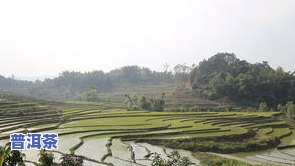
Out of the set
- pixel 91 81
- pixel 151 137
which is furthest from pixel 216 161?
pixel 91 81

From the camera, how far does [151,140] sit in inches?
1042

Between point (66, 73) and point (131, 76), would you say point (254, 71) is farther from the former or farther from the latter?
point (66, 73)

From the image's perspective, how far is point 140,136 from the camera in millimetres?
27516

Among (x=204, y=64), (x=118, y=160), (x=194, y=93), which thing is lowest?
(x=118, y=160)

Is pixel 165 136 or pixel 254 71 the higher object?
pixel 254 71

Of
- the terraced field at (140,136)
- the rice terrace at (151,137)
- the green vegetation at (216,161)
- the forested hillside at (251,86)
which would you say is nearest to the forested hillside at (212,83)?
the forested hillside at (251,86)

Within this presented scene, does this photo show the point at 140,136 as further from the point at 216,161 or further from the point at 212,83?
the point at 212,83

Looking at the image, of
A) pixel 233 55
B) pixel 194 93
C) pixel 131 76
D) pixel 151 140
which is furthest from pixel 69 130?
pixel 131 76

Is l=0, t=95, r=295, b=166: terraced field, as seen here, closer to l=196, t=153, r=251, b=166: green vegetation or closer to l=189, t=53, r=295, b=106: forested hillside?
l=196, t=153, r=251, b=166: green vegetation

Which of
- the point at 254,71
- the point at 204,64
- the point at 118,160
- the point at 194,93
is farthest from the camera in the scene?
the point at 204,64

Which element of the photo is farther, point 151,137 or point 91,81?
point 91,81

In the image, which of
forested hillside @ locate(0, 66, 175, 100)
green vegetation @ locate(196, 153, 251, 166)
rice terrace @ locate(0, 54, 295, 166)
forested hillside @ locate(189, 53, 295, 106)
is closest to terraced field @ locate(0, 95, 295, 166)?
rice terrace @ locate(0, 54, 295, 166)

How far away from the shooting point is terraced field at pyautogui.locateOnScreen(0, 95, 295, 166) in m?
22.0

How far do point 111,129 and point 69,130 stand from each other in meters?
2.97
